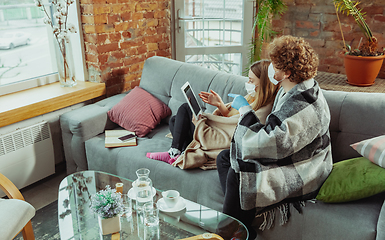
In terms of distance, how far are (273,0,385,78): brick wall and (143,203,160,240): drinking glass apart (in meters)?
2.71

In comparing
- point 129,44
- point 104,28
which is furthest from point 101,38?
point 129,44

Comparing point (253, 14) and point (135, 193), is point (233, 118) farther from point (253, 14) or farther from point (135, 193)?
point (253, 14)

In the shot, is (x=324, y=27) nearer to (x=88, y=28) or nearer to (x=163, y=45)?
(x=163, y=45)

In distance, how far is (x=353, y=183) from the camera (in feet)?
5.28

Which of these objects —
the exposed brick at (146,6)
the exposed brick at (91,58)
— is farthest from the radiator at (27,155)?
the exposed brick at (146,6)

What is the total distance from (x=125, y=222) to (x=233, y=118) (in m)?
0.92

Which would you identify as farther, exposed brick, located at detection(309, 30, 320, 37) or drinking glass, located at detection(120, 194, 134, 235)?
exposed brick, located at detection(309, 30, 320, 37)

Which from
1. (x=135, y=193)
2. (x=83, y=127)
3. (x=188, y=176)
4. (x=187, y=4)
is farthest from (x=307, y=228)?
(x=187, y=4)

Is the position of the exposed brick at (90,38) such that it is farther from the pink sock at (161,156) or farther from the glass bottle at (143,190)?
the glass bottle at (143,190)

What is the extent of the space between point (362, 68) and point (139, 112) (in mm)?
1903

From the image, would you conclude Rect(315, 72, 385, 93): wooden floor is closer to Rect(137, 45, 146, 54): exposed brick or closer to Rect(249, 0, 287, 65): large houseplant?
Rect(249, 0, 287, 65): large houseplant

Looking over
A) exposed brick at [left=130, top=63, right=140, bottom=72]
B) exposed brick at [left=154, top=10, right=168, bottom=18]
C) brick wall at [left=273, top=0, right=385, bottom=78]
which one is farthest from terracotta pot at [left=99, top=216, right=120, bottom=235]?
brick wall at [left=273, top=0, right=385, bottom=78]

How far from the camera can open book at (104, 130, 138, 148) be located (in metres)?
2.38

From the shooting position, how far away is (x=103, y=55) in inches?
113
